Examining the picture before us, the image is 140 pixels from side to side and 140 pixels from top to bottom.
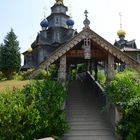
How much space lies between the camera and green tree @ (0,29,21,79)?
48.2 m

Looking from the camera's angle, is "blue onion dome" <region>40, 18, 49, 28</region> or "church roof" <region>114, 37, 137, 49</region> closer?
"blue onion dome" <region>40, 18, 49, 28</region>

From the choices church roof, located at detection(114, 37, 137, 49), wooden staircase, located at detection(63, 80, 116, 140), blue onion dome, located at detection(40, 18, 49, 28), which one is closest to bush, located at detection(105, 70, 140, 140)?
wooden staircase, located at detection(63, 80, 116, 140)

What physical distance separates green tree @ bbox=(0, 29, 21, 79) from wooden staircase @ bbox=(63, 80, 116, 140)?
1126 inches

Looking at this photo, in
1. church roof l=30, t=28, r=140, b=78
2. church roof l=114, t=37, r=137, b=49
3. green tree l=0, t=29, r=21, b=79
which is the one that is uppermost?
church roof l=114, t=37, r=137, b=49

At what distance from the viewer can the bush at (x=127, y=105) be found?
1241cm

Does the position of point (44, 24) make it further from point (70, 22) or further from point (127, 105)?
point (127, 105)

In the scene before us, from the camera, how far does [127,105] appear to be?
42.5ft

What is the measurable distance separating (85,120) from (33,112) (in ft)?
11.6

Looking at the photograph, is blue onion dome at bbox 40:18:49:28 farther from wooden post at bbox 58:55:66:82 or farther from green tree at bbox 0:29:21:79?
wooden post at bbox 58:55:66:82

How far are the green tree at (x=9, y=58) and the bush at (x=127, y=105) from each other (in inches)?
1375

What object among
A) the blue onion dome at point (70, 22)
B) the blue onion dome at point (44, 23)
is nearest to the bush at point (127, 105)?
the blue onion dome at point (70, 22)

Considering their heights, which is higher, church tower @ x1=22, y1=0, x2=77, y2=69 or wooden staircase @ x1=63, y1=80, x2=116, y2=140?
church tower @ x1=22, y1=0, x2=77, y2=69

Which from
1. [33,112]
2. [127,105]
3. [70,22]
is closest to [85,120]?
[127,105]

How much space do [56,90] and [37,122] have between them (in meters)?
2.52
